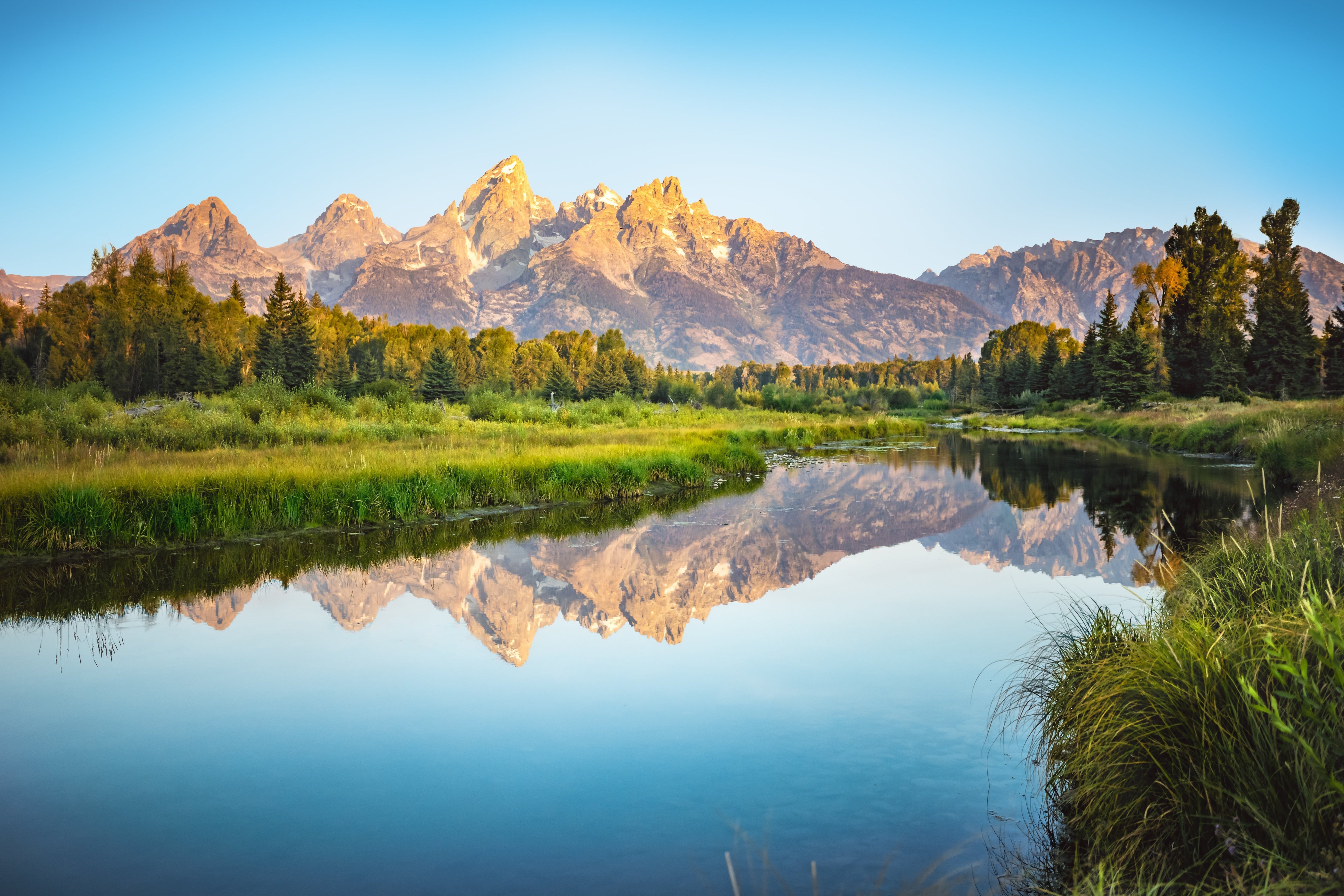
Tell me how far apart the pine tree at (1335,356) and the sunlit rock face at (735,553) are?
27.4 m

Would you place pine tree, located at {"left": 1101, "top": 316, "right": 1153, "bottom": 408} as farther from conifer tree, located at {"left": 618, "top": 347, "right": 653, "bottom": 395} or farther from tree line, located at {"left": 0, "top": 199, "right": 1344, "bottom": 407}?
conifer tree, located at {"left": 618, "top": 347, "right": 653, "bottom": 395}

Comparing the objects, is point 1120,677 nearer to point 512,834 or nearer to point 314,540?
point 512,834

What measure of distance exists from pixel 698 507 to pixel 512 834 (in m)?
14.8

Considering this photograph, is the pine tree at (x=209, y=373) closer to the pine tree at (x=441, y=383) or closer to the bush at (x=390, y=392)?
the bush at (x=390, y=392)

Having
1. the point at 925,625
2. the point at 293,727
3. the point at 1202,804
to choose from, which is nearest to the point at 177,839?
the point at 293,727

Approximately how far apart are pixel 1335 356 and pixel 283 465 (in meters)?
52.8

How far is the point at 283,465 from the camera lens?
16156 mm

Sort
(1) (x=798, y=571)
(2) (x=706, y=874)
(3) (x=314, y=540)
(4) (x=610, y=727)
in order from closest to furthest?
(2) (x=706, y=874), (4) (x=610, y=727), (1) (x=798, y=571), (3) (x=314, y=540)

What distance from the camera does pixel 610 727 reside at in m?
5.98

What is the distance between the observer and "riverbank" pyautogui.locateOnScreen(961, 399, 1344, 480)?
17.8 m

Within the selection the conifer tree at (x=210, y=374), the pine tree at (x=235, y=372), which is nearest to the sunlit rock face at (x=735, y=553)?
the conifer tree at (x=210, y=374)

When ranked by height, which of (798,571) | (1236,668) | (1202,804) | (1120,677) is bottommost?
(798,571)

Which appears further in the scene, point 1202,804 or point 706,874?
point 706,874

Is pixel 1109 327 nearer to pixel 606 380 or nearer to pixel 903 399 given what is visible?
pixel 606 380
